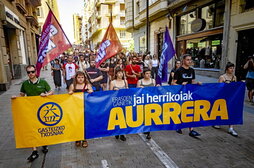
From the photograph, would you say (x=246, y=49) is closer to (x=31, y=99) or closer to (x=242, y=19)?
(x=242, y=19)

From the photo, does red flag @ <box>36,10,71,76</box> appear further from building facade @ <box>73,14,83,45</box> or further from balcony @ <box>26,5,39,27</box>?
building facade @ <box>73,14,83,45</box>

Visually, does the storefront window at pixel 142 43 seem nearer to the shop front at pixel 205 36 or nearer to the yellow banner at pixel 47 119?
the shop front at pixel 205 36

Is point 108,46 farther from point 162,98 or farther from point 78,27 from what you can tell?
point 78,27

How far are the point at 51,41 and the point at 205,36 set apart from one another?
455 inches

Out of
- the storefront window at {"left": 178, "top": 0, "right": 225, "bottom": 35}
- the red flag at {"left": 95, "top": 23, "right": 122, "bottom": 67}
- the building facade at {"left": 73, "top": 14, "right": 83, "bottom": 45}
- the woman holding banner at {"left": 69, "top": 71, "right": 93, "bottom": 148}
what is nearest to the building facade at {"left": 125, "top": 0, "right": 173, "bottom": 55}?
the storefront window at {"left": 178, "top": 0, "right": 225, "bottom": 35}

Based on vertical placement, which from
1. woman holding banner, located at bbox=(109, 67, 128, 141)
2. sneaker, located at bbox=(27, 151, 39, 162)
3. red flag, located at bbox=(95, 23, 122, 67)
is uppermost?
red flag, located at bbox=(95, 23, 122, 67)

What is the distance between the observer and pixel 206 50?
1302 cm

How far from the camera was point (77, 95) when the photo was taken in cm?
360

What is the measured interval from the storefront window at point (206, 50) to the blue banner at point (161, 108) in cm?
861

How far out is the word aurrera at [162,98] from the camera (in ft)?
12.7

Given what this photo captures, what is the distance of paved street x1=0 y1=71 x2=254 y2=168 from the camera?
330 centimetres

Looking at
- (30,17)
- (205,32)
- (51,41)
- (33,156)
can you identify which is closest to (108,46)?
(51,41)

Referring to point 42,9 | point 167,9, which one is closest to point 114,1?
point 42,9

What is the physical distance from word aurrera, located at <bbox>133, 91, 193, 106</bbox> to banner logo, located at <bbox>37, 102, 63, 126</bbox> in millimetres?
1551
